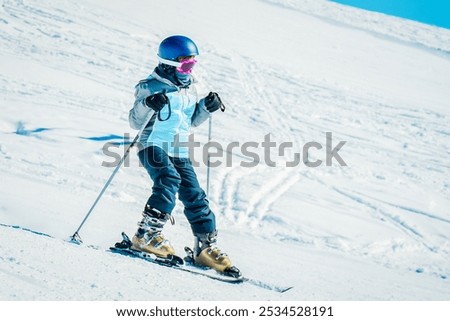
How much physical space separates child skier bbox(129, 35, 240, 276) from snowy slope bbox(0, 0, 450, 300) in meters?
0.39

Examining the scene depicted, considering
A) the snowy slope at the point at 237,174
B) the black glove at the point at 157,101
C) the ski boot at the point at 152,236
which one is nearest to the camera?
the snowy slope at the point at 237,174

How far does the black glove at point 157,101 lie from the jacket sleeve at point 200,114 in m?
0.57

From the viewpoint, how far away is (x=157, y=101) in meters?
3.72

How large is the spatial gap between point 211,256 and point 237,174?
3065mm

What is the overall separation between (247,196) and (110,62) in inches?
287

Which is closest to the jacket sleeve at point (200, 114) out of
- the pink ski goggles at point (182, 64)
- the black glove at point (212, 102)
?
the black glove at point (212, 102)

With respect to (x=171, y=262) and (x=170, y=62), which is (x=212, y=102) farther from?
(x=171, y=262)

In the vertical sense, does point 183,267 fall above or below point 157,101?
below

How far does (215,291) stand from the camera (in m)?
3.41

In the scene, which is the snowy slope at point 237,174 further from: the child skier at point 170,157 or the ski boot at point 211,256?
the child skier at point 170,157

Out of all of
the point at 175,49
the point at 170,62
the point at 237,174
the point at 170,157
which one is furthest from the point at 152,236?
the point at 237,174

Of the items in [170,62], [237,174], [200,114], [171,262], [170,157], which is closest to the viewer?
[171,262]

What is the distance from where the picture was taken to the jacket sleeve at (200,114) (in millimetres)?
4273
